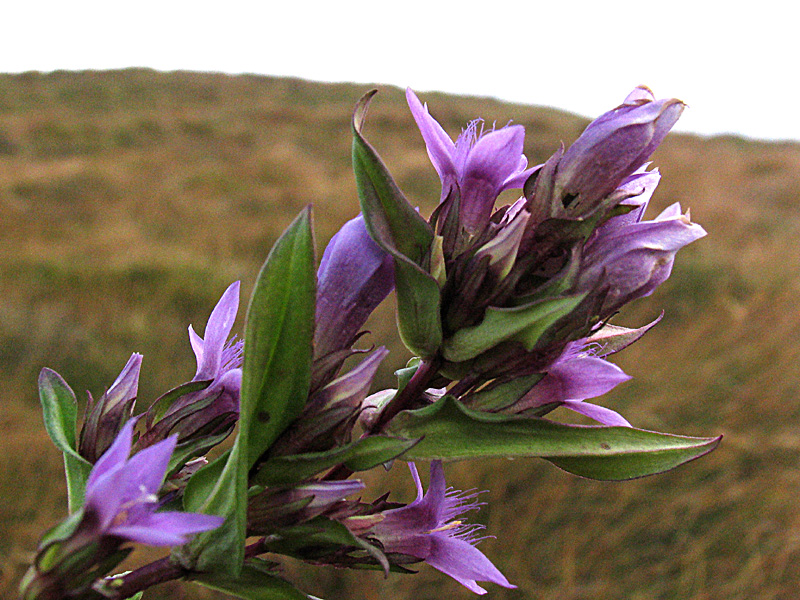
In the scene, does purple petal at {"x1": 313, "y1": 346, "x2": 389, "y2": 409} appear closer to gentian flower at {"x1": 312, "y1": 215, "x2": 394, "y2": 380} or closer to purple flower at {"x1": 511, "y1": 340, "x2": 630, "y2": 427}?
gentian flower at {"x1": 312, "y1": 215, "x2": 394, "y2": 380}

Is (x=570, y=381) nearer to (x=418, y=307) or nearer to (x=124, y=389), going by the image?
(x=418, y=307)

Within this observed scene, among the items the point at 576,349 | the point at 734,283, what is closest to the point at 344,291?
the point at 576,349

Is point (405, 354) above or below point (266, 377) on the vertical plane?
below

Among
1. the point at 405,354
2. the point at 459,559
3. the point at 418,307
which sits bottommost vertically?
the point at 405,354

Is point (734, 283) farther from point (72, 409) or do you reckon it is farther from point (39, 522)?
point (72, 409)

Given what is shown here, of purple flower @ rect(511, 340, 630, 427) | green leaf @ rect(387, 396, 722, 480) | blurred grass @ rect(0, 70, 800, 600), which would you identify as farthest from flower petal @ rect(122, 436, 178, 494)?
blurred grass @ rect(0, 70, 800, 600)

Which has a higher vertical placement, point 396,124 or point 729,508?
point 396,124

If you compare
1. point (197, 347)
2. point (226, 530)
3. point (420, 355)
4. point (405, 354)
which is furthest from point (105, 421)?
point (405, 354)
